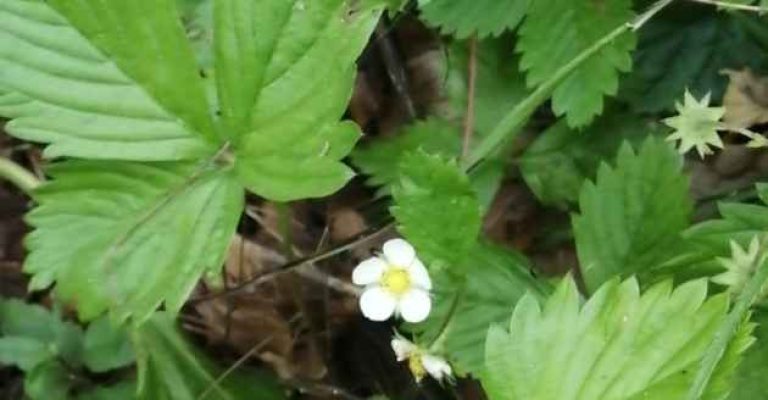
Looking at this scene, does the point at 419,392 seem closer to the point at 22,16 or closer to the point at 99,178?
the point at 99,178

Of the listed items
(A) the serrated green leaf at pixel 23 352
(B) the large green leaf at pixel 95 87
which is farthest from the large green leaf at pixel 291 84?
(A) the serrated green leaf at pixel 23 352

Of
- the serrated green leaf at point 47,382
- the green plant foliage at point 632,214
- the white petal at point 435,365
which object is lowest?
the serrated green leaf at point 47,382

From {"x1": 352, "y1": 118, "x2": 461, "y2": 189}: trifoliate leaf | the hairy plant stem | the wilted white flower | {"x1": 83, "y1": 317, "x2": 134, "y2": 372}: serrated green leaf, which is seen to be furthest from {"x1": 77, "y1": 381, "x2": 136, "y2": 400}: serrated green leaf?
the hairy plant stem

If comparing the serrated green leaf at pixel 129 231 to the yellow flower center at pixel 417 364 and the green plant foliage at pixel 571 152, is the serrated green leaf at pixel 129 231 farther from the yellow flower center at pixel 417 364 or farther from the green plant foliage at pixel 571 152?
the green plant foliage at pixel 571 152

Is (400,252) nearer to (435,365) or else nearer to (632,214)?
(435,365)

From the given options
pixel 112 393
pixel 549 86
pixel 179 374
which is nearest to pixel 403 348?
pixel 549 86

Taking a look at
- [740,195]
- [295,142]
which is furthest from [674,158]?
[295,142]

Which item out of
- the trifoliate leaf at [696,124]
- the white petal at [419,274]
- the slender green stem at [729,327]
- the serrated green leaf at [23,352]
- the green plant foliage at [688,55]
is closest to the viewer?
the slender green stem at [729,327]

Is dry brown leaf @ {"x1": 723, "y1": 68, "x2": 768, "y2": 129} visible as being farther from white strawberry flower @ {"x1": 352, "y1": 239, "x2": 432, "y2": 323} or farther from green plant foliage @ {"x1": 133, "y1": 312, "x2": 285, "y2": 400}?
green plant foliage @ {"x1": 133, "y1": 312, "x2": 285, "y2": 400}
